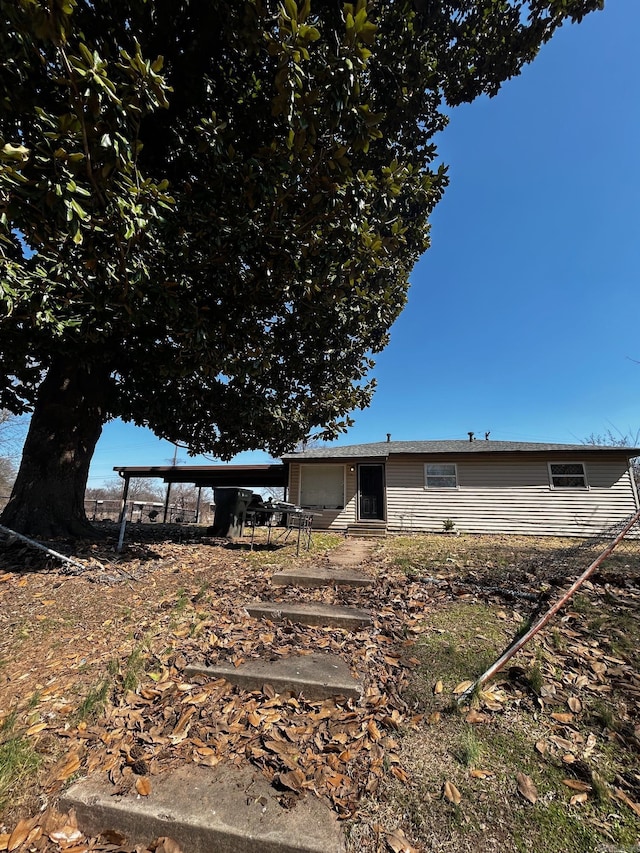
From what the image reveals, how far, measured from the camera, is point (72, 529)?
5.95 meters

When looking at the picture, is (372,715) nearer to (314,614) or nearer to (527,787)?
(527,787)

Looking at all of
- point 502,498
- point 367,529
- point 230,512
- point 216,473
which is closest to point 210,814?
point 230,512

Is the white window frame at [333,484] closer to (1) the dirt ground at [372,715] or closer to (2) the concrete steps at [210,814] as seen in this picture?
(1) the dirt ground at [372,715]

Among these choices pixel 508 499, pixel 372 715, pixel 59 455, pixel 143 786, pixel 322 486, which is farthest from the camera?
pixel 322 486

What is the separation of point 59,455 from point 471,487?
12128 millimetres

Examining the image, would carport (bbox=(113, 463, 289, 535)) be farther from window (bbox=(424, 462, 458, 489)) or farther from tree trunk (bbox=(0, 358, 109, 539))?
tree trunk (bbox=(0, 358, 109, 539))

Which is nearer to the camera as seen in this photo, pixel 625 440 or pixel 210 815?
pixel 210 815

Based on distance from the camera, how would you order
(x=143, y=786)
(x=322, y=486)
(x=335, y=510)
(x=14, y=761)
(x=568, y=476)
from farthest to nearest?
(x=322, y=486) → (x=335, y=510) → (x=568, y=476) → (x=14, y=761) → (x=143, y=786)

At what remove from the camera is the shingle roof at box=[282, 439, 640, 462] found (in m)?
12.4

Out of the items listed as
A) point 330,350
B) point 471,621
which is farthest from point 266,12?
point 471,621

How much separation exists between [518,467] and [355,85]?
12.7 m

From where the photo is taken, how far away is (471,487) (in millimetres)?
13242

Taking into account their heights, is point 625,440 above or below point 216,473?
above

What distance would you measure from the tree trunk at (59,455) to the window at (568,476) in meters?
13.5
